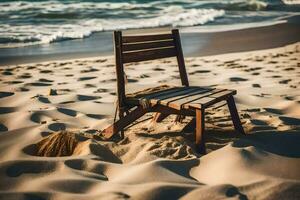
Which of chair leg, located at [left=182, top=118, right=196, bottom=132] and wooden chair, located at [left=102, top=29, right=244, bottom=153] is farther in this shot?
chair leg, located at [left=182, top=118, right=196, bottom=132]

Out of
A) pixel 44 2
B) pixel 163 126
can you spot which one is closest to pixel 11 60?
pixel 163 126

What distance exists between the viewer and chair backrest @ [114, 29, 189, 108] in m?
3.75

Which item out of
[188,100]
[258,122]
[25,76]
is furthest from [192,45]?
[188,100]

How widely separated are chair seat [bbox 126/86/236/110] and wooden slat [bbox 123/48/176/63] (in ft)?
1.27

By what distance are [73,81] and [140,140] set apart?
3722mm

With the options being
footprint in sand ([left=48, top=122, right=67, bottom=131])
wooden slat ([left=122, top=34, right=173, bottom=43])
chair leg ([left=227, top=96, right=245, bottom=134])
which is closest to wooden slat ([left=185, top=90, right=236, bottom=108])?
chair leg ([left=227, top=96, right=245, bottom=134])

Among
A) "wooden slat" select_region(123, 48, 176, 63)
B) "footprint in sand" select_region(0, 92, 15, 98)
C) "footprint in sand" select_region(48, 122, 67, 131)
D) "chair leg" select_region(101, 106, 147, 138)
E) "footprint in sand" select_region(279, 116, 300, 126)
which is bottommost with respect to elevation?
"footprint in sand" select_region(279, 116, 300, 126)

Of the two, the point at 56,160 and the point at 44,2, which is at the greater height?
the point at 44,2

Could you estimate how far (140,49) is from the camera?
13.4 feet

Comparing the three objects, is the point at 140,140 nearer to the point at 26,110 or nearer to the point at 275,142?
the point at 275,142

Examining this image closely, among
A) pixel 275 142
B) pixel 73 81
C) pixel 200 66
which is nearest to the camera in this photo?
pixel 275 142

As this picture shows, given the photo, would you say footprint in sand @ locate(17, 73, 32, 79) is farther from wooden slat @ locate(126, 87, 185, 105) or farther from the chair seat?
wooden slat @ locate(126, 87, 185, 105)

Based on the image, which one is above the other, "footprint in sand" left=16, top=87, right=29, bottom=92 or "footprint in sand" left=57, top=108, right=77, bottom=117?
"footprint in sand" left=16, top=87, right=29, bottom=92

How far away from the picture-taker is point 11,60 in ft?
33.7
